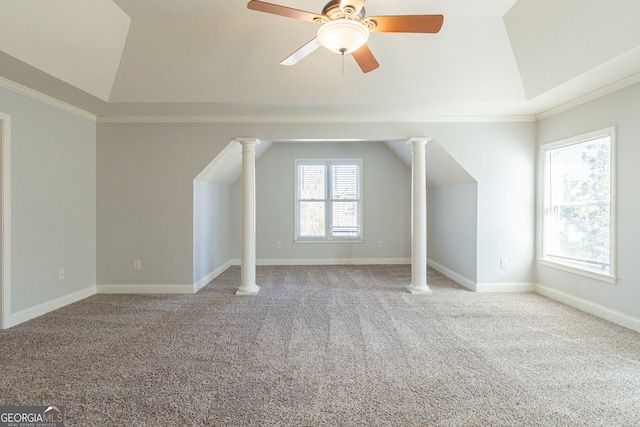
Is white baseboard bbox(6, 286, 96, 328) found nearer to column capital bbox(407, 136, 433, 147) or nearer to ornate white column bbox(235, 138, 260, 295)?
ornate white column bbox(235, 138, 260, 295)

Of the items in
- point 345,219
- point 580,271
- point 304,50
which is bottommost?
point 580,271

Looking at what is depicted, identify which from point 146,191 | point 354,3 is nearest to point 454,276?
point 354,3

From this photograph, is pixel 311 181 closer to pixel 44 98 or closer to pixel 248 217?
pixel 248 217

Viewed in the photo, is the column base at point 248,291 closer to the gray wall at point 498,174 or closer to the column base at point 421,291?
the column base at point 421,291

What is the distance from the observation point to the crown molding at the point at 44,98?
2.80 metres

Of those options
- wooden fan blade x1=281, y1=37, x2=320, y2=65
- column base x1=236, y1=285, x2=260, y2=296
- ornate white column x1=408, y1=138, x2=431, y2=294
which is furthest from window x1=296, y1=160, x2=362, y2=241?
wooden fan blade x1=281, y1=37, x2=320, y2=65

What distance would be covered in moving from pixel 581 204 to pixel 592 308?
1127mm

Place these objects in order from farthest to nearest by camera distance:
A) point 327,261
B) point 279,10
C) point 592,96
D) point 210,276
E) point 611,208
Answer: point 327,261
point 210,276
point 592,96
point 611,208
point 279,10

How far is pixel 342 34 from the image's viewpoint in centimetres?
188

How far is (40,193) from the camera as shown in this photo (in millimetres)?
3143

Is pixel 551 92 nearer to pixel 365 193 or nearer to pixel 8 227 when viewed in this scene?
pixel 365 193

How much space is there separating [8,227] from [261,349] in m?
2.69

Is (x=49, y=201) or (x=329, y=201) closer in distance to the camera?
(x=49, y=201)

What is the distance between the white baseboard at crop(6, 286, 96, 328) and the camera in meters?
2.90
